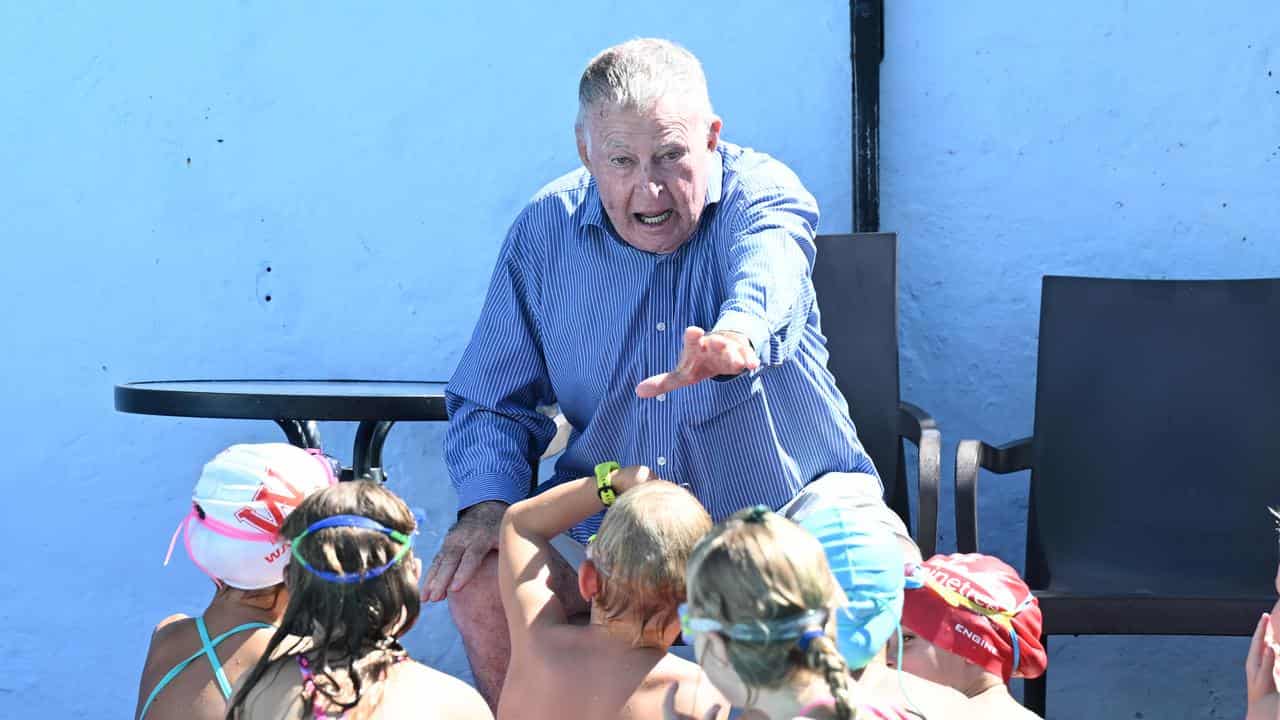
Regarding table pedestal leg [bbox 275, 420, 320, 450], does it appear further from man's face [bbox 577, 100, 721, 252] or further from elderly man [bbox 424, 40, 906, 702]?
man's face [bbox 577, 100, 721, 252]

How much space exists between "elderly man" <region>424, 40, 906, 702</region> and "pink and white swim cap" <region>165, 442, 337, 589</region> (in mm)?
425

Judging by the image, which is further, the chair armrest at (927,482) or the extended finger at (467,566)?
the chair armrest at (927,482)

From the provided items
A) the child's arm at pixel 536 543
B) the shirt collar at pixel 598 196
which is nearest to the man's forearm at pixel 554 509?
the child's arm at pixel 536 543

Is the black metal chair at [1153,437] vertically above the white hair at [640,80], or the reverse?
the white hair at [640,80]

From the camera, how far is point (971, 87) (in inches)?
154

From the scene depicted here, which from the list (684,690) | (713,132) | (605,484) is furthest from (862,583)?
(713,132)

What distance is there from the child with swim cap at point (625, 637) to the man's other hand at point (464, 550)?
0.39m

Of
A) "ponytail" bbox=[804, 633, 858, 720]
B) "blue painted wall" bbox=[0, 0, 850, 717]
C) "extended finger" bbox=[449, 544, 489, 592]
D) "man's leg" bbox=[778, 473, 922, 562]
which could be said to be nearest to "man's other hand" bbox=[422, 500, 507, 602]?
"extended finger" bbox=[449, 544, 489, 592]

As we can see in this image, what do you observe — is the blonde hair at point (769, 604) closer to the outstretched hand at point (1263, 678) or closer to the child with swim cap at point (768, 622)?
the child with swim cap at point (768, 622)

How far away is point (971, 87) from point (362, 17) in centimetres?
167

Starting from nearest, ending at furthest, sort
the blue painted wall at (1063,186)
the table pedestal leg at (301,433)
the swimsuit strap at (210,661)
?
the swimsuit strap at (210,661)
the table pedestal leg at (301,433)
the blue painted wall at (1063,186)

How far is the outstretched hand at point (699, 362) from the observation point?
2260 millimetres

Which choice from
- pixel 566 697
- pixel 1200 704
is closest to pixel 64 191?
pixel 566 697

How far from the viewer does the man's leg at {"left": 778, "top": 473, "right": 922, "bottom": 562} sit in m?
2.74
